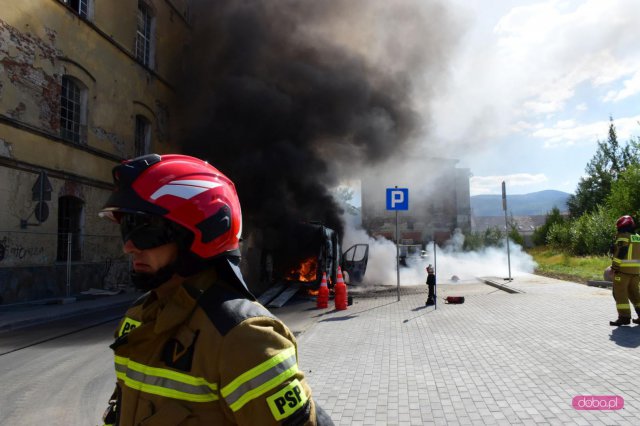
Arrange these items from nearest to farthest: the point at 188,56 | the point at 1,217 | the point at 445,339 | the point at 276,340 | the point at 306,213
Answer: the point at 276,340, the point at 445,339, the point at 1,217, the point at 306,213, the point at 188,56

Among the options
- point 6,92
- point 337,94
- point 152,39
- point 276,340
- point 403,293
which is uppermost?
point 152,39

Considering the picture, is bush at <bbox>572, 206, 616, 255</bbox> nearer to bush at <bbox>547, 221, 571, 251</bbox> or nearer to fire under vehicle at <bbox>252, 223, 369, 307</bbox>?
bush at <bbox>547, 221, 571, 251</bbox>

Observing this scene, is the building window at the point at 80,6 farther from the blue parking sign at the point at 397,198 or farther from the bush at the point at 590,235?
the bush at the point at 590,235

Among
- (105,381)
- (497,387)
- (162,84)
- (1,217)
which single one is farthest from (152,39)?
(497,387)

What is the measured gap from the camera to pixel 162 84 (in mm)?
19609

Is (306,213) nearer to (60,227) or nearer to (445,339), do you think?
(60,227)

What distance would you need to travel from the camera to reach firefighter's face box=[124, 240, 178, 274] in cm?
145

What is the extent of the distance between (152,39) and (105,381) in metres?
17.4

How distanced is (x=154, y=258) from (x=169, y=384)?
1.35ft

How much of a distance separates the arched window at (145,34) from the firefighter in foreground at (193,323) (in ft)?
60.2

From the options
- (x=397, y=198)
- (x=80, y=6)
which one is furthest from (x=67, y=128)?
(x=397, y=198)

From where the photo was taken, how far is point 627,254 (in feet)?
21.6

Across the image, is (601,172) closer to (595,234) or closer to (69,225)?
(595,234)

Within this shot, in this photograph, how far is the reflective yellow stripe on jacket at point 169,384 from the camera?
1192 mm
